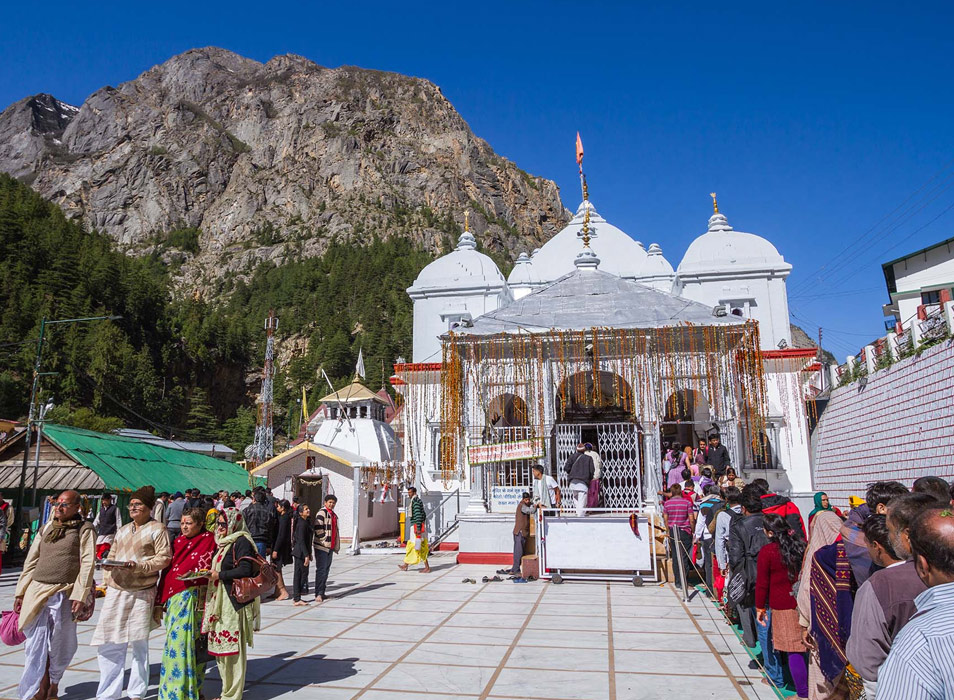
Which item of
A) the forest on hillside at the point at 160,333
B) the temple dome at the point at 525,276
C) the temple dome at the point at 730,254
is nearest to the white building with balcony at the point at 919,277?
the temple dome at the point at 730,254

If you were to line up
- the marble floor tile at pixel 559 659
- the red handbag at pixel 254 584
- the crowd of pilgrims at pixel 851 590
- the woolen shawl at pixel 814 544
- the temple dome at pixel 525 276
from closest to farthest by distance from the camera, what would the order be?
the crowd of pilgrims at pixel 851 590 → the woolen shawl at pixel 814 544 → the red handbag at pixel 254 584 → the marble floor tile at pixel 559 659 → the temple dome at pixel 525 276

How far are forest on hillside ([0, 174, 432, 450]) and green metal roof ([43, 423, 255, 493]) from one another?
15677 millimetres

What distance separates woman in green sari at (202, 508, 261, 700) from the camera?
4.84 meters

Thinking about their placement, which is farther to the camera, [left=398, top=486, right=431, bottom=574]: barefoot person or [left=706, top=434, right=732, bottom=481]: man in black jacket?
[left=706, top=434, right=732, bottom=481]: man in black jacket

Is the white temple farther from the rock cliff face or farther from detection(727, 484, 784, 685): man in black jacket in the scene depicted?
the rock cliff face

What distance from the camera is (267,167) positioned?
123750 mm

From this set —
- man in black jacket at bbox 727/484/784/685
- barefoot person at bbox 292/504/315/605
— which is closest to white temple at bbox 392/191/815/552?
barefoot person at bbox 292/504/315/605

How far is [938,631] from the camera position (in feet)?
5.70

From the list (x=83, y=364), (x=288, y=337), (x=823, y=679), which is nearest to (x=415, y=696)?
(x=823, y=679)

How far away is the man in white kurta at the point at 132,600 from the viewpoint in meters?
4.92

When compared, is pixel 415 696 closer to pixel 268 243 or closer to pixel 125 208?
pixel 268 243

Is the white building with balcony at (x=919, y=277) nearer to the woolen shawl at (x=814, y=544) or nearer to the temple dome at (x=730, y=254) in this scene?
the temple dome at (x=730, y=254)

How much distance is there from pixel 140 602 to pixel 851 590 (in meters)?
5.02

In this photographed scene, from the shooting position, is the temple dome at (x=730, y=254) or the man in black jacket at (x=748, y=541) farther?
the temple dome at (x=730, y=254)
